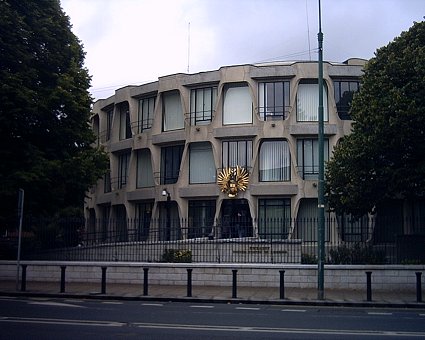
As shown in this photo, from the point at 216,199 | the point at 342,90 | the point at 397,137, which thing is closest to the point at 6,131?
the point at 397,137

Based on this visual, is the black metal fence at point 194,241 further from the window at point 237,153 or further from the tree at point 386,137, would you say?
the window at point 237,153

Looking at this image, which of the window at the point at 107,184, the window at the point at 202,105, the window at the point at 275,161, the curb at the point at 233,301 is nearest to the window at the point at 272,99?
the window at the point at 275,161

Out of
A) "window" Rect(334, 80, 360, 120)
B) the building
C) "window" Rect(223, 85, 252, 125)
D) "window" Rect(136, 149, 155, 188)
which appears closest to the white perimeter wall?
the building

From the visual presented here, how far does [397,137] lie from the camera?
25.2m

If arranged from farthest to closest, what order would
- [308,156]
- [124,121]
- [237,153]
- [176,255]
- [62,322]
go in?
[124,121] → [237,153] → [308,156] → [176,255] → [62,322]

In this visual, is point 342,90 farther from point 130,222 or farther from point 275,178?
point 130,222

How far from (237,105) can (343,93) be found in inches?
281

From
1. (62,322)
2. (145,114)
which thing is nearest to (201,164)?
(145,114)

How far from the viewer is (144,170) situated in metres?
45.4

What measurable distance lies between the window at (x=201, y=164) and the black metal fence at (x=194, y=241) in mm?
17851

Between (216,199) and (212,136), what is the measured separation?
4300mm

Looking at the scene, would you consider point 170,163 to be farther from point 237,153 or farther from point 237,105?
point 237,105

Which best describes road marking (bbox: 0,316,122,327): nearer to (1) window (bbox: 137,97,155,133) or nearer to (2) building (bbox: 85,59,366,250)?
(2) building (bbox: 85,59,366,250)

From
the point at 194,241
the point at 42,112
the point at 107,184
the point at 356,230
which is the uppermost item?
the point at 42,112
